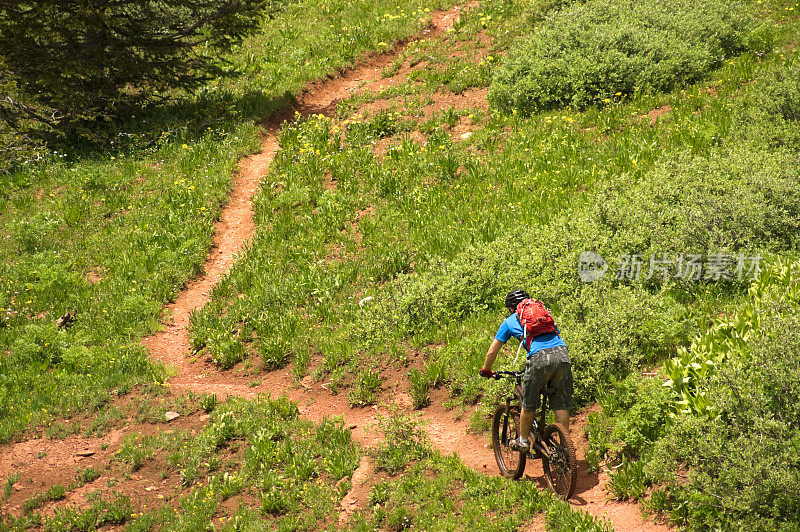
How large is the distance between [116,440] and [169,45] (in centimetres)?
1129

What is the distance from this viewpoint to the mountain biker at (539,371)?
6164 mm

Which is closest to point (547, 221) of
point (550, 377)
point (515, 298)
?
point (515, 298)

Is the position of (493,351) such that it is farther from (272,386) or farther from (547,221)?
(547,221)

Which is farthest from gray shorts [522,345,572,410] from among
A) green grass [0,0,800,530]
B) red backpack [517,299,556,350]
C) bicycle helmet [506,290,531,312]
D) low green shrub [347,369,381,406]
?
low green shrub [347,369,381,406]

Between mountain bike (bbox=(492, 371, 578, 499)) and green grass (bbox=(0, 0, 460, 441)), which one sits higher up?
green grass (bbox=(0, 0, 460, 441))

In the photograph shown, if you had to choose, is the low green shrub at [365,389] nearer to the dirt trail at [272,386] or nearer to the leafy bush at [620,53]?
the dirt trail at [272,386]

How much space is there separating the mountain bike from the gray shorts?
0.29 ft

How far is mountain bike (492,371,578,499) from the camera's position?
611cm

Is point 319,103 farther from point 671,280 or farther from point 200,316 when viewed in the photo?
point 671,280

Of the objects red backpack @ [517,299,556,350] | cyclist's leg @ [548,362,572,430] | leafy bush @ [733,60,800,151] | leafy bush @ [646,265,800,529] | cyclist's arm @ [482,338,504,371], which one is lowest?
leafy bush @ [733,60,800,151]

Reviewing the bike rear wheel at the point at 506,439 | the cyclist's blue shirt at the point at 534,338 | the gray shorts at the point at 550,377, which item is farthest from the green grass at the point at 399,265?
the cyclist's blue shirt at the point at 534,338

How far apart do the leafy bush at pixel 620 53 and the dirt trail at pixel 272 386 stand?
5430mm

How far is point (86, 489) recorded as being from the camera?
302 inches

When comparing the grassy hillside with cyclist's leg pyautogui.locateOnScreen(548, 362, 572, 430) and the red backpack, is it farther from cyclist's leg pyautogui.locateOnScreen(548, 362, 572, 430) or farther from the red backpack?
the red backpack
